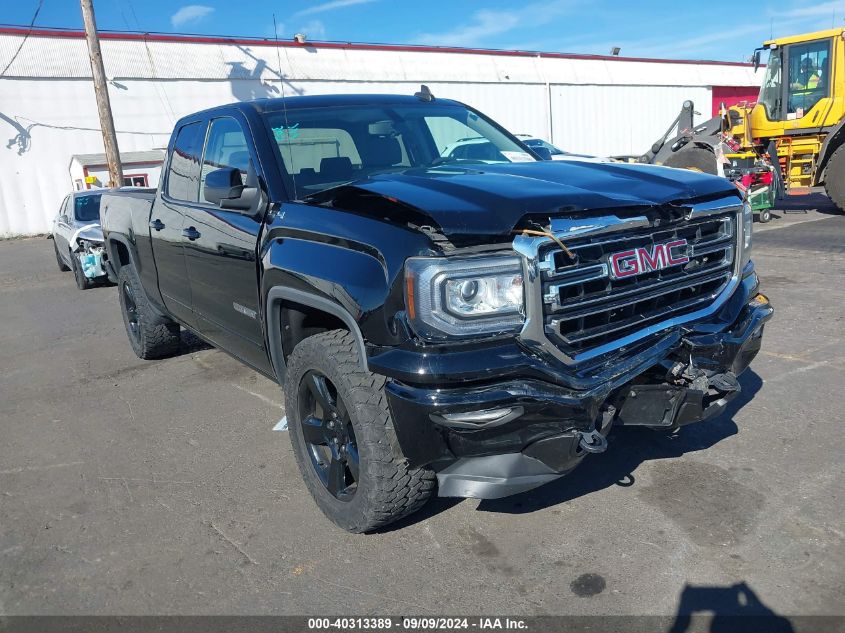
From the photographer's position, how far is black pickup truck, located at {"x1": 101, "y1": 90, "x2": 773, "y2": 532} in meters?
2.54

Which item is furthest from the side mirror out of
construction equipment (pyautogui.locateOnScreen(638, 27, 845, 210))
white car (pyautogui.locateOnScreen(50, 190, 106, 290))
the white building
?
the white building

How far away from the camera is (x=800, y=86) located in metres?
13.7

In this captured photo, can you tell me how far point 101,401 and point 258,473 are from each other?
2066 millimetres

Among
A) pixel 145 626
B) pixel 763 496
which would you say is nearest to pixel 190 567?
pixel 145 626

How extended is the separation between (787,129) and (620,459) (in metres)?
12.4

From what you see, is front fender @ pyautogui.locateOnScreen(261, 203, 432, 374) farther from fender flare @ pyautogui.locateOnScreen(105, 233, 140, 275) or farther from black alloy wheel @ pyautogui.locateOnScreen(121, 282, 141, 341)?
black alloy wheel @ pyautogui.locateOnScreen(121, 282, 141, 341)

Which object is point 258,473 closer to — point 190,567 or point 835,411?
point 190,567

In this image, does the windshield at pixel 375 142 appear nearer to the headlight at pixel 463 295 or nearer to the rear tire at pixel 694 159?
the headlight at pixel 463 295

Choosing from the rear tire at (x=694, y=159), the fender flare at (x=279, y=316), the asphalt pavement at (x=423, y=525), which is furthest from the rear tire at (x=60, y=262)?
the rear tire at (x=694, y=159)

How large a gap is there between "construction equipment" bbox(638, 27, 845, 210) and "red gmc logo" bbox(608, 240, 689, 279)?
34.6 ft

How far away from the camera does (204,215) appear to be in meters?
4.22

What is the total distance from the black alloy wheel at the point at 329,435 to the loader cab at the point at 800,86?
13.3m

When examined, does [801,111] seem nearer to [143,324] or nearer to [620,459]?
[620,459]

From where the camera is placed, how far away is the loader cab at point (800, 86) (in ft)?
43.2
